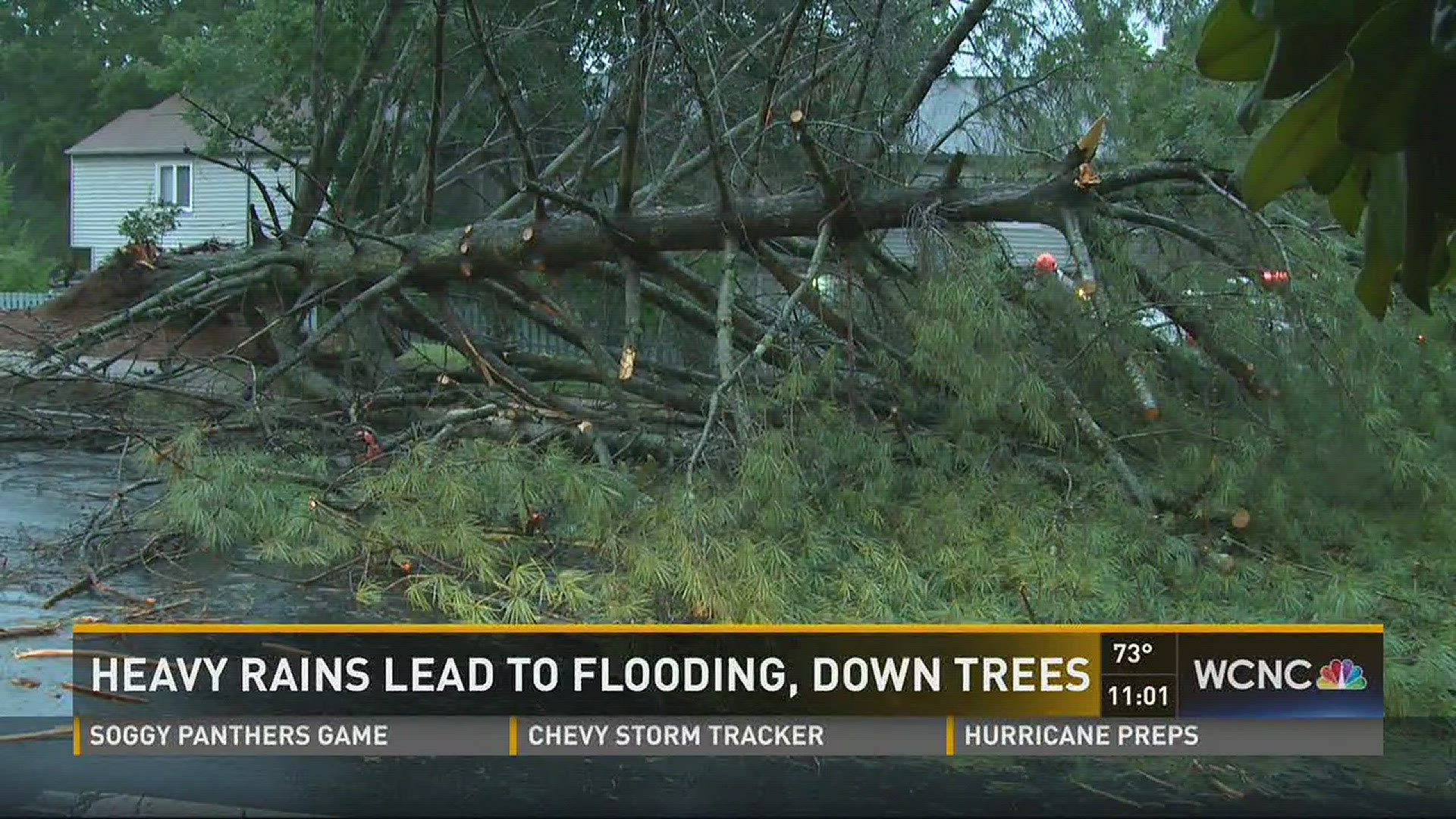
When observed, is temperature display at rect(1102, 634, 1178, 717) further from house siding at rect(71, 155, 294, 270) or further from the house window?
the house window

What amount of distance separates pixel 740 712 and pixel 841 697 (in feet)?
0.83

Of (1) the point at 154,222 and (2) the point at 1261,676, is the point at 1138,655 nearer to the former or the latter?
(2) the point at 1261,676

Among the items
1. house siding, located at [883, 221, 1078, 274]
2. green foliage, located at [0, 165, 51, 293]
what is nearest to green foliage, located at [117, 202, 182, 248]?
green foliage, located at [0, 165, 51, 293]

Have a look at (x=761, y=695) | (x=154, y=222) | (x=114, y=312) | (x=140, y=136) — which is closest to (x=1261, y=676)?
(x=761, y=695)

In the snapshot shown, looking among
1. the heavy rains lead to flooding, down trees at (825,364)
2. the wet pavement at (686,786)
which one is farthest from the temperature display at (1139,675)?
the heavy rains lead to flooding, down trees at (825,364)

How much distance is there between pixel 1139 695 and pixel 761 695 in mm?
907

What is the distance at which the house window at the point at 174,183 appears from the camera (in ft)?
77.1

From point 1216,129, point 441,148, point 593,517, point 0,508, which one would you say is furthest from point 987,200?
Answer: point 441,148

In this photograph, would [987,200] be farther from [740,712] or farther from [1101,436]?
[740,712]

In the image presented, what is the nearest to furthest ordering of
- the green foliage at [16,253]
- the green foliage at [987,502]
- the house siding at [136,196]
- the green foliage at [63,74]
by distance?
the green foliage at [987,502] → the house siding at [136,196] → the green foliage at [16,253] → the green foliage at [63,74]

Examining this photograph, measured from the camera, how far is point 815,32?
6.52 m

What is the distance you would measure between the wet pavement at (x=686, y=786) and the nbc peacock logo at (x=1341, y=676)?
0.56ft

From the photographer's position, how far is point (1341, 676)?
134 inches

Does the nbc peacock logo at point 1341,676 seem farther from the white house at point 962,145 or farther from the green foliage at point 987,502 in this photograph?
the white house at point 962,145
